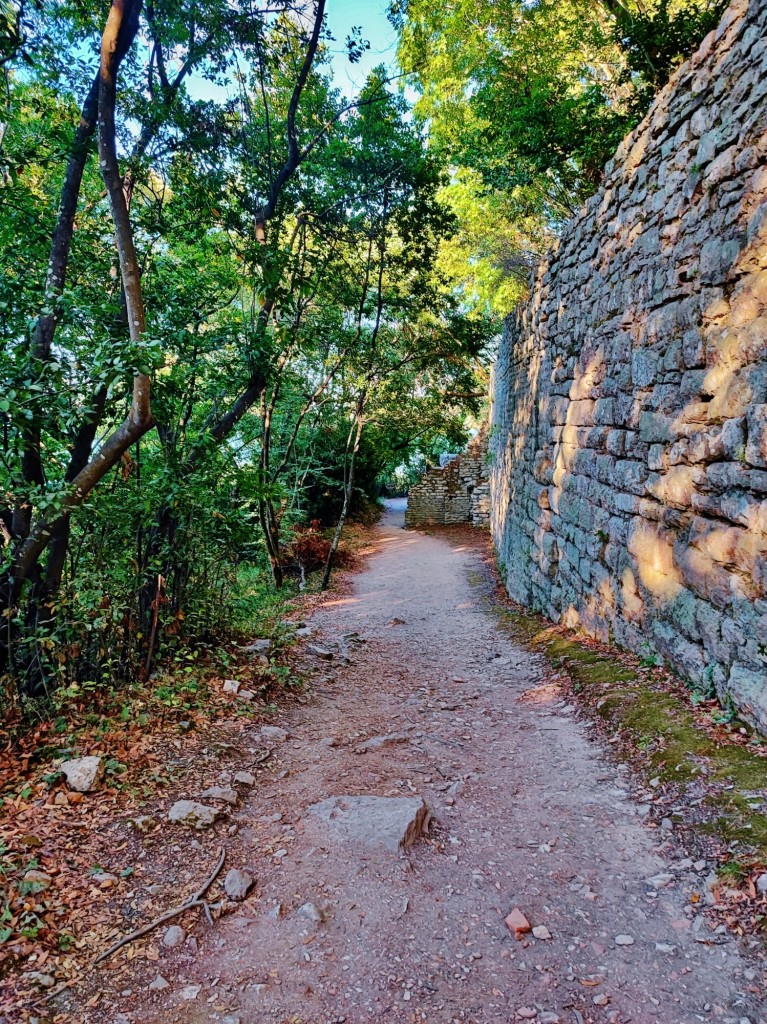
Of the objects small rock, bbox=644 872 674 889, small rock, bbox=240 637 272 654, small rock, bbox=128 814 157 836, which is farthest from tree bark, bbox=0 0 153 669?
small rock, bbox=644 872 674 889

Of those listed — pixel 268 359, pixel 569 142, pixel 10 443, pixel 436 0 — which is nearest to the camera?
pixel 10 443

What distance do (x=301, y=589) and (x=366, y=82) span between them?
7762 mm

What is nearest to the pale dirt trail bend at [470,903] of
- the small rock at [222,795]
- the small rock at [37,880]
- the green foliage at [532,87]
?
the small rock at [222,795]

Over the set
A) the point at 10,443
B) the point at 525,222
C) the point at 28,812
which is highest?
the point at 525,222

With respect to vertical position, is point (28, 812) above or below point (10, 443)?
below

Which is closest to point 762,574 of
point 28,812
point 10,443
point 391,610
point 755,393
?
point 755,393

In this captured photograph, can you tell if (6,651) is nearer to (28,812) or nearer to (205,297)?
(28,812)

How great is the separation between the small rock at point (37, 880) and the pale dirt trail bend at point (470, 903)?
0.71 meters

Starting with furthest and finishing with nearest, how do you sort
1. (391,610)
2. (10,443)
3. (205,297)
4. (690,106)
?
(391,610) → (205,297) → (690,106) → (10,443)

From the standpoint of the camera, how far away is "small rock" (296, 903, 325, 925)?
2.15 m

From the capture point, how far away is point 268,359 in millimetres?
5043

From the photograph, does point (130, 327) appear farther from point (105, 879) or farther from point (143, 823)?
point (105, 879)

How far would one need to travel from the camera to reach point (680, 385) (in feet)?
11.2

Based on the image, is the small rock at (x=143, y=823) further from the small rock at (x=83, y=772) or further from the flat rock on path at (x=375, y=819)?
the flat rock on path at (x=375, y=819)
